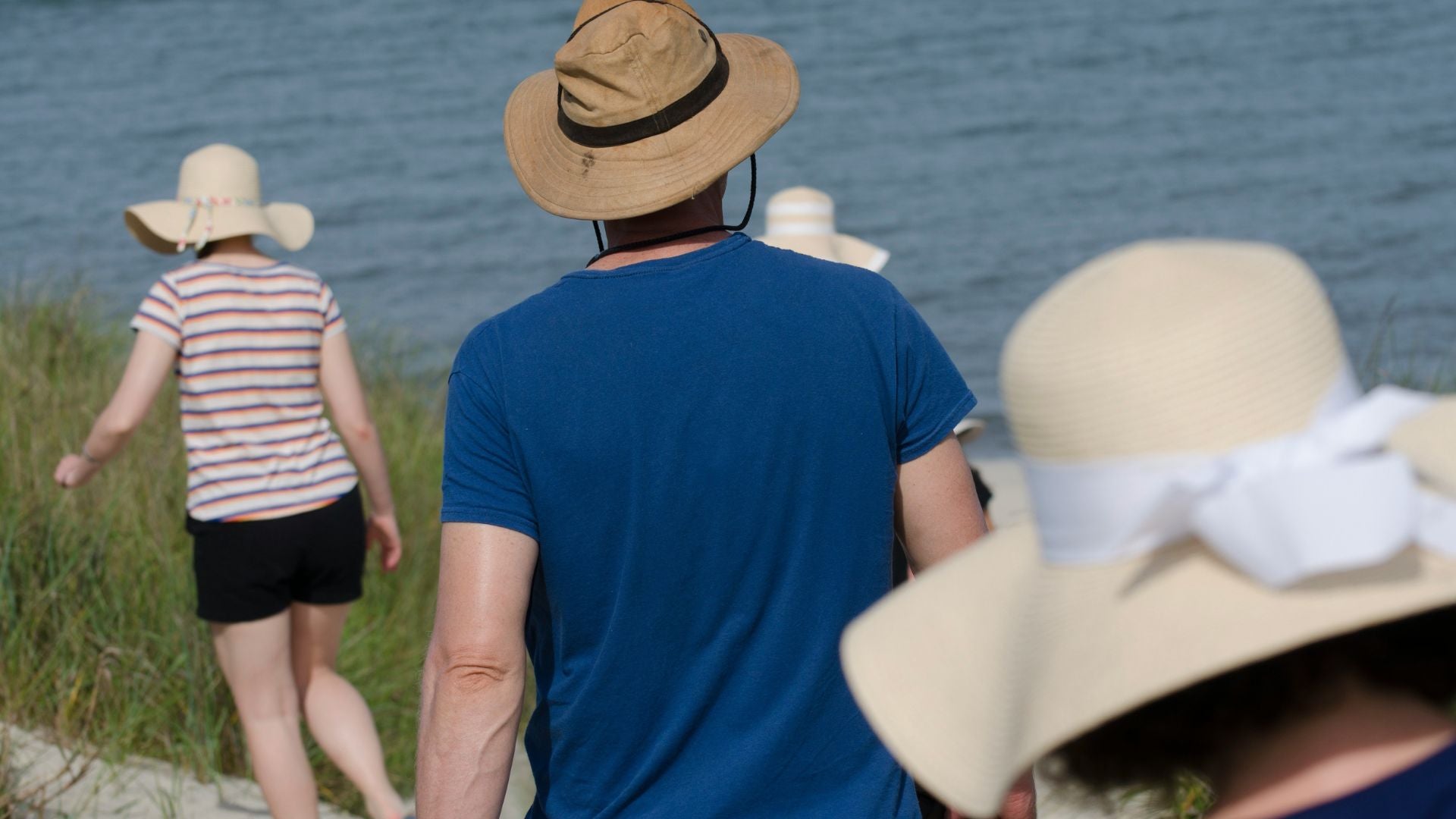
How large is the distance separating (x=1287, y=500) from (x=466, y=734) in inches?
50.8

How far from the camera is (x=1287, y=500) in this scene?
1.14 metres

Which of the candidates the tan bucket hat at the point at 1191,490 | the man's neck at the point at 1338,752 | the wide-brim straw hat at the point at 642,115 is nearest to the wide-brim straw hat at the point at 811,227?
the wide-brim straw hat at the point at 642,115

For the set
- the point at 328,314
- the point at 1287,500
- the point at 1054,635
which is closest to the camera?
the point at 1287,500

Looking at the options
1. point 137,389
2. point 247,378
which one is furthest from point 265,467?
point 137,389

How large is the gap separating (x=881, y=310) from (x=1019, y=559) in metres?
0.82

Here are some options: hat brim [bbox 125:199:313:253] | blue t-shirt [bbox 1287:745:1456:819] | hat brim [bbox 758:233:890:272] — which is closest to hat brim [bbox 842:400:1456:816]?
blue t-shirt [bbox 1287:745:1456:819]

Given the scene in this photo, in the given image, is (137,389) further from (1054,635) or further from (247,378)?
(1054,635)

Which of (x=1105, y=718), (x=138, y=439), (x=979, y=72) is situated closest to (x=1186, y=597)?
(x=1105, y=718)

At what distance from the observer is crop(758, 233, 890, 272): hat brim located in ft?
13.8

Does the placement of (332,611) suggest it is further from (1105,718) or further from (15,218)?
(15,218)

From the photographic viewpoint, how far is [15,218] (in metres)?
16.2

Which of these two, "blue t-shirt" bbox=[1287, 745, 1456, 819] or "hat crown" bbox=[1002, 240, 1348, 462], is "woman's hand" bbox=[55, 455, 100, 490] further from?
"blue t-shirt" bbox=[1287, 745, 1456, 819]

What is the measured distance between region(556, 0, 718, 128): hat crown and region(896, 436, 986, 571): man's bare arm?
62 centimetres

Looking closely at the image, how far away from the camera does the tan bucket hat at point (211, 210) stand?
4.50 meters
